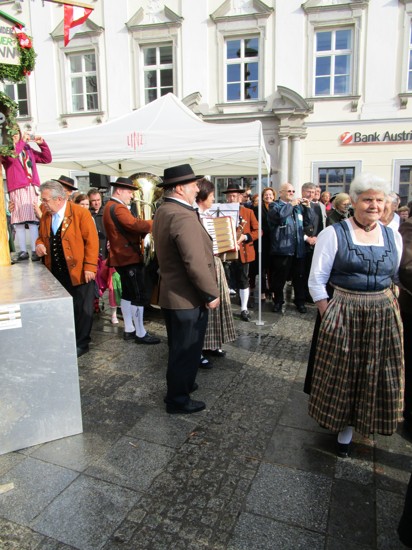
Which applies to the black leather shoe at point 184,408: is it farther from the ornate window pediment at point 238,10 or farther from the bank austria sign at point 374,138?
the ornate window pediment at point 238,10

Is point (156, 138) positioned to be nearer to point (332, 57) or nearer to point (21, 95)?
point (332, 57)

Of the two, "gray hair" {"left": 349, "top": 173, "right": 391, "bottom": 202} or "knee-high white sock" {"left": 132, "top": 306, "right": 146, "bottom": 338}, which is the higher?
"gray hair" {"left": 349, "top": 173, "right": 391, "bottom": 202}

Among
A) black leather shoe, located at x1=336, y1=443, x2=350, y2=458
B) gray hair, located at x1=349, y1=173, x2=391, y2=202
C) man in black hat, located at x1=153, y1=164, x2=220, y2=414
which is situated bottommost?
black leather shoe, located at x1=336, y1=443, x2=350, y2=458

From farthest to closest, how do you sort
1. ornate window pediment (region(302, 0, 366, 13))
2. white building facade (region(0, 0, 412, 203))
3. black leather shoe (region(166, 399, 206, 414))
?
white building facade (region(0, 0, 412, 203)) < ornate window pediment (region(302, 0, 366, 13)) < black leather shoe (region(166, 399, 206, 414))

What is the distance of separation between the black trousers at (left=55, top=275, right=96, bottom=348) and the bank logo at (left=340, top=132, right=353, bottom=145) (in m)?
11.1

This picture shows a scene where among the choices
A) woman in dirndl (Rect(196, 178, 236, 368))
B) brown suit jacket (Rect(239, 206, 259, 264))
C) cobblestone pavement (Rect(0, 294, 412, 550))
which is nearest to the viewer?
cobblestone pavement (Rect(0, 294, 412, 550))

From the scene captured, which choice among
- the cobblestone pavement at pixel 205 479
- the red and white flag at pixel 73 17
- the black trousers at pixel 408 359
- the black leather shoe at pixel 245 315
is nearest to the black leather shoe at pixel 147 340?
the cobblestone pavement at pixel 205 479

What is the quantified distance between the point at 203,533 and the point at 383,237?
1908mm

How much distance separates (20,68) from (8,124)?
0.45m

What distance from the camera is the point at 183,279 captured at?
9.71 feet

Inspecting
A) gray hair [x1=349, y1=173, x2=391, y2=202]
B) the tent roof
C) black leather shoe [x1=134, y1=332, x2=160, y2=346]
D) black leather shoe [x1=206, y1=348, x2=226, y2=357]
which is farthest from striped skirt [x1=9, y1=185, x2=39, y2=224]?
gray hair [x1=349, y1=173, x2=391, y2=202]

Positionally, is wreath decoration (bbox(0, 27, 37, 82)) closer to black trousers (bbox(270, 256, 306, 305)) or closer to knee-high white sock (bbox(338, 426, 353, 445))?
knee-high white sock (bbox(338, 426, 353, 445))

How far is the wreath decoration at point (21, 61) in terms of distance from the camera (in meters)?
3.27

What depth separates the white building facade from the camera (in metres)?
12.5
